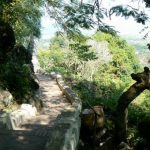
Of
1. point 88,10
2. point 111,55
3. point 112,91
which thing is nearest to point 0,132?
point 88,10

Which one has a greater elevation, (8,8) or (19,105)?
(8,8)

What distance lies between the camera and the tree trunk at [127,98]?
9.67m

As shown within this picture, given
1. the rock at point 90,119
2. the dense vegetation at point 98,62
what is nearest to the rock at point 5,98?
the rock at point 90,119

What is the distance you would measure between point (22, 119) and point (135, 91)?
15.0 ft

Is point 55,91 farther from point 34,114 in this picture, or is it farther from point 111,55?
point 111,55

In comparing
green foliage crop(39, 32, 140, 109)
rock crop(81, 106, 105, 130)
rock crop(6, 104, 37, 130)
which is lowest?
green foliage crop(39, 32, 140, 109)

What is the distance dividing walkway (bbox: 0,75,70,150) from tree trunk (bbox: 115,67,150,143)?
62.4 inches

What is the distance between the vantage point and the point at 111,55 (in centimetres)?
4766

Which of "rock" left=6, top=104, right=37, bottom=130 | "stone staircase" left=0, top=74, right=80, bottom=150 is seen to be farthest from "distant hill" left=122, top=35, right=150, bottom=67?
"rock" left=6, top=104, right=37, bottom=130

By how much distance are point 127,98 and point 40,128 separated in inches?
121

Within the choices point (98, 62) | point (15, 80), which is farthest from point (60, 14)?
point (98, 62)

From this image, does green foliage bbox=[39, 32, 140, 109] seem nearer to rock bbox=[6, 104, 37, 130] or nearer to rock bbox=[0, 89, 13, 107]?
rock bbox=[6, 104, 37, 130]

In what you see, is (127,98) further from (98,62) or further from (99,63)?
(99,63)

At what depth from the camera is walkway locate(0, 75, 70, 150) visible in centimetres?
827
